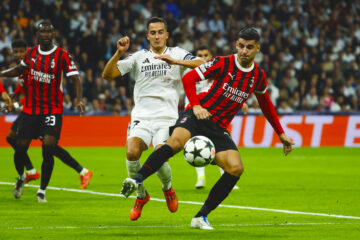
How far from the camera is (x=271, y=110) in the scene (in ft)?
25.5

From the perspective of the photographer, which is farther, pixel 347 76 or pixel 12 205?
pixel 347 76

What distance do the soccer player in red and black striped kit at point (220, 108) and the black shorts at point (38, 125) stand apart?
8.04 ft

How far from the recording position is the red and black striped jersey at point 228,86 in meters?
7.45

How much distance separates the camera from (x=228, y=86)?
748 cm

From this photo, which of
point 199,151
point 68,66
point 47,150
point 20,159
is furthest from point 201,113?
point 20,159

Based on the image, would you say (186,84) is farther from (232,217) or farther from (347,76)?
(347,76)

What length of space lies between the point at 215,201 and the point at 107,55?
585 inches

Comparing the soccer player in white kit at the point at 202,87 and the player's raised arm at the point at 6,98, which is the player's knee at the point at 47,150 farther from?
the soccer player in white kit at the point at 202,87

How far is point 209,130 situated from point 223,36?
17.3 m

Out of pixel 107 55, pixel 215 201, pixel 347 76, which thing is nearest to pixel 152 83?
pixel 215 201

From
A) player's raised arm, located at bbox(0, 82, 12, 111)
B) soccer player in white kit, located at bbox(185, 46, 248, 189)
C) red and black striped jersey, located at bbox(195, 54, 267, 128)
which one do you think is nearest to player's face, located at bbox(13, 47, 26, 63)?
player's raised arm, located at bbox(0, 82, 12, 111)

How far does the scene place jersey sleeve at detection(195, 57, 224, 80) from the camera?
289 inches

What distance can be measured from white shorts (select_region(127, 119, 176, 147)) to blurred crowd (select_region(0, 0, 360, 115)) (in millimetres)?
10456

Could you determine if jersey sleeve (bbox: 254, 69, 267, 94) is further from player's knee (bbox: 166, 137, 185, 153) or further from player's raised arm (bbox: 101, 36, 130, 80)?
player's raised arm (bbox: 101, 36, 130, 80)
